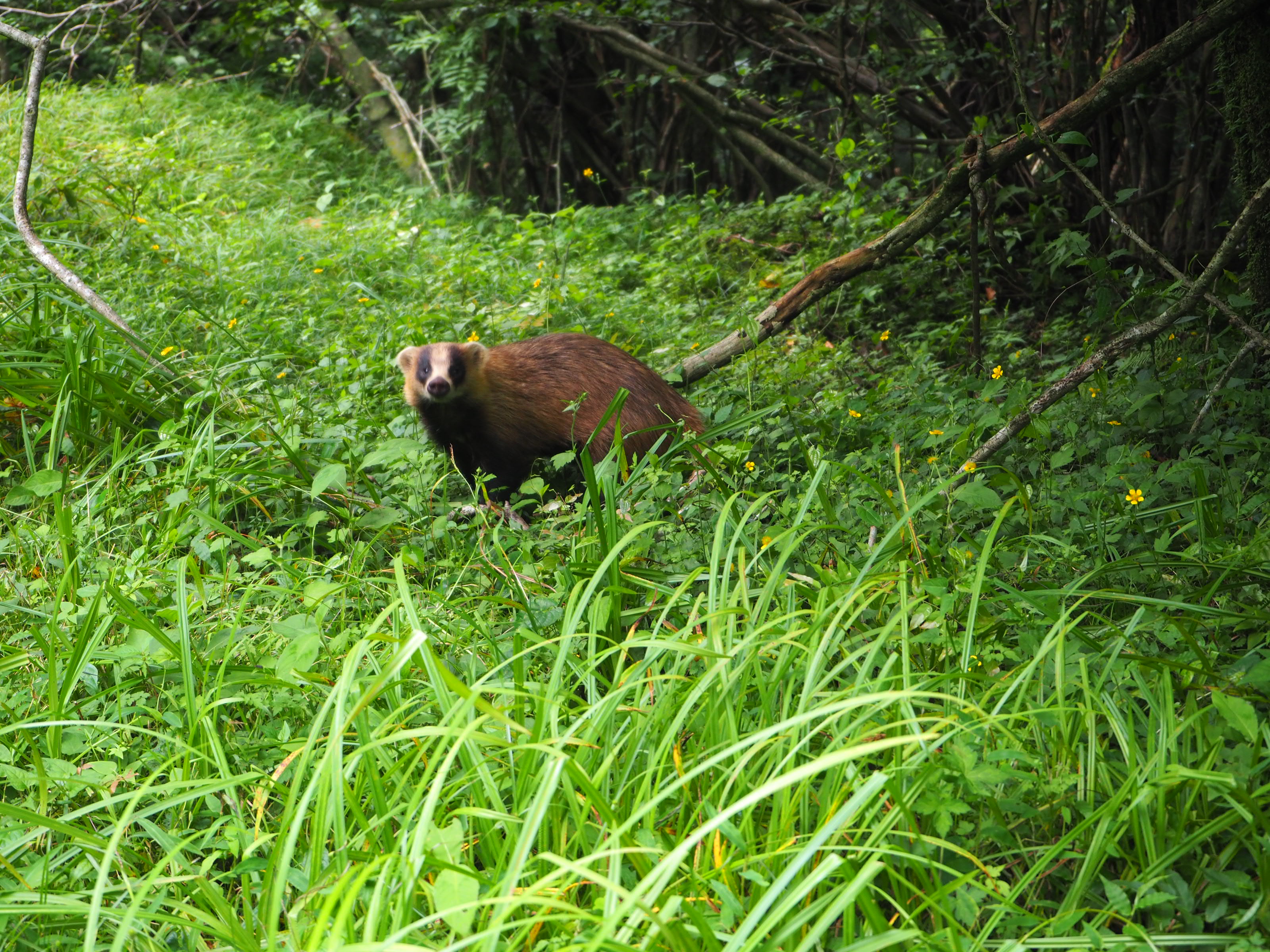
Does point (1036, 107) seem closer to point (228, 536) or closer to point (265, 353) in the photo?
point (265, 353)

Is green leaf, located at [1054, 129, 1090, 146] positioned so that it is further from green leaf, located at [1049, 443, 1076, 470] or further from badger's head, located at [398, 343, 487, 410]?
badger's head, located at [398, 343, 487, 410]

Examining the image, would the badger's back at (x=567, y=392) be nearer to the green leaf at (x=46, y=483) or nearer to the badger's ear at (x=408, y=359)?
the badger's ear at (x=408, y=359)

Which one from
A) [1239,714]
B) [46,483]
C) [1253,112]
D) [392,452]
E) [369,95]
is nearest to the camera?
[1239,714]

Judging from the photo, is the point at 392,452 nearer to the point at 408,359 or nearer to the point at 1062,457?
the point at 408,359

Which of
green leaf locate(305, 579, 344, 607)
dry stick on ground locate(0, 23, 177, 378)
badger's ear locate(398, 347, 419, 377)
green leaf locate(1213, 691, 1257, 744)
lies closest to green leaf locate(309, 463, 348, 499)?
green leaf locate(305, 579, 344, 607)

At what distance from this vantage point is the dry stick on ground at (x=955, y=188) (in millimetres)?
3730

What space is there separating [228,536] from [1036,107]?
17.1 ft

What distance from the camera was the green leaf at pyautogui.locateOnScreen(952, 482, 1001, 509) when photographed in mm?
2879

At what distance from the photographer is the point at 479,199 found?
9875mm

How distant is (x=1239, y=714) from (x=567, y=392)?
128 inches

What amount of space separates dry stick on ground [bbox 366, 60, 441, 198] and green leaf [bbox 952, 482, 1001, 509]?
23.6 ft

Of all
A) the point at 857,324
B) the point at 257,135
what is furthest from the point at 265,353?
the point at 257,135

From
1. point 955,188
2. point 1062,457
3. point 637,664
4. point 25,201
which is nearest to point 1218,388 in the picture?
point 1062,457

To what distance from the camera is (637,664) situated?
7.67 ft
